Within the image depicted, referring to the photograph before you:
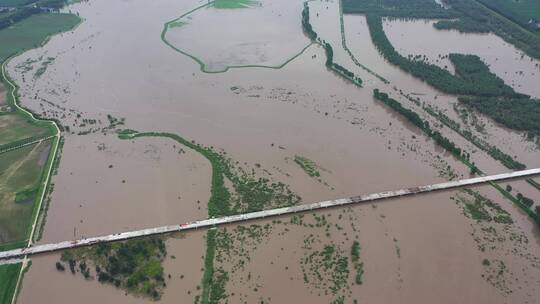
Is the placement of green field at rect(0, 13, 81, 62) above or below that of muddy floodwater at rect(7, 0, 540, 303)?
above

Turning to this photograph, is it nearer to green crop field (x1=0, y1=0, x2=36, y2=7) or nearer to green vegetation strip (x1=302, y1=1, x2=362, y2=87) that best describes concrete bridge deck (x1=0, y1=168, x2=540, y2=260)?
green vegetation strip (x1=302, y1=1, x2=362, y2=87)

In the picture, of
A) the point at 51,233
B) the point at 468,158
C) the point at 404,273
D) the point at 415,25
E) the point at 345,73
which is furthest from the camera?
the point at 415,25

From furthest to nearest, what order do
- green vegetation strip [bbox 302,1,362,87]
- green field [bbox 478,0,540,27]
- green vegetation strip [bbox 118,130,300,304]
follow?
green field [bbox 478,0,540,27], green vegetation strip [bbox 302,1,362,87], green vegetation strip [bbox 118,130,300,304]

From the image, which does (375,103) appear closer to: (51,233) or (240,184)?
(240,184)

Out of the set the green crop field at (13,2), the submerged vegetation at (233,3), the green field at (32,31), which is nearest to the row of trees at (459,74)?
the submerged vegetation at (233,3)

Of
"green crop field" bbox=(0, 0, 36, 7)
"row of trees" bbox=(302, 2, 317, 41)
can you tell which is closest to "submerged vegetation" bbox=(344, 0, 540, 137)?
"row of trees" bbox=(302, 2, 317, 41)

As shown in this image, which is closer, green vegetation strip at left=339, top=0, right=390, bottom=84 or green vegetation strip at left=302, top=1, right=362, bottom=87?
green vegetation strip at left=302, top=1, right=362, bottom=87

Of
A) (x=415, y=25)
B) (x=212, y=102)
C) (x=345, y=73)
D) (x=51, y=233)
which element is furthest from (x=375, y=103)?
(x=51, y=233)
